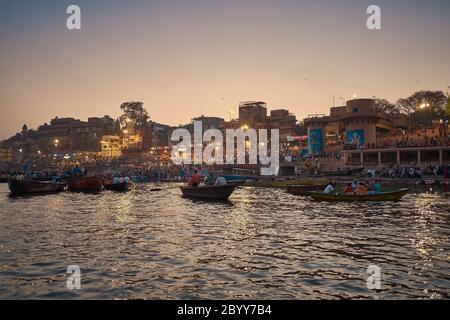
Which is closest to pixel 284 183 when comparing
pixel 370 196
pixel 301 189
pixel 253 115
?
pixel 301 189

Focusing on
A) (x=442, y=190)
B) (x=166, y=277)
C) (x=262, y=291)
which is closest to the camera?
(x=262, y=291)

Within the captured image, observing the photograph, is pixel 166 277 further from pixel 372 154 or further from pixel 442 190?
pixel 372 154

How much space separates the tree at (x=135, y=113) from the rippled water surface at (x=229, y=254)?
10461 centimetres

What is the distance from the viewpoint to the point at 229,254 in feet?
47.6

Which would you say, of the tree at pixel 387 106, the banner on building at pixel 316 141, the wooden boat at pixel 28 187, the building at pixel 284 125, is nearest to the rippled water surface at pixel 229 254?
the wooden boat at pixel 28 187

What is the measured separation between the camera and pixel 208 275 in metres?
11.8

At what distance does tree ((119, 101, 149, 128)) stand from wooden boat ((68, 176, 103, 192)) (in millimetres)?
80087

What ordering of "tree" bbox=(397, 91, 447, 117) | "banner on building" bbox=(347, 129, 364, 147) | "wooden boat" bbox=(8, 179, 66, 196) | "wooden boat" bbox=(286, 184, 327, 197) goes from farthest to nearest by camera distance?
→ "tree" bbox=(397, 91, 447, 117), "banner on building" bbox=(347, 129, 364, 147), "wooden boat" bbox=(8, 179, 66, 196), "wooden boat" bbox=(286, 184, 327, 197)

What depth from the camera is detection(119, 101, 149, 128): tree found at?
128875 mm

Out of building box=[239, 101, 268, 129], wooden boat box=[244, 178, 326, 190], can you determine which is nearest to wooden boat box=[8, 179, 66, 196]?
wooden boat box=[244, 178, 326, 190]

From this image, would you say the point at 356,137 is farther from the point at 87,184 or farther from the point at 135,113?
the point at 135,113

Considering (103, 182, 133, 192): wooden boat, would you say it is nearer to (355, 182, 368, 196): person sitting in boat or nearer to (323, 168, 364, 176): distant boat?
(323, 168, 364, 176): distant boat

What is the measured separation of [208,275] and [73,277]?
4.13 m
